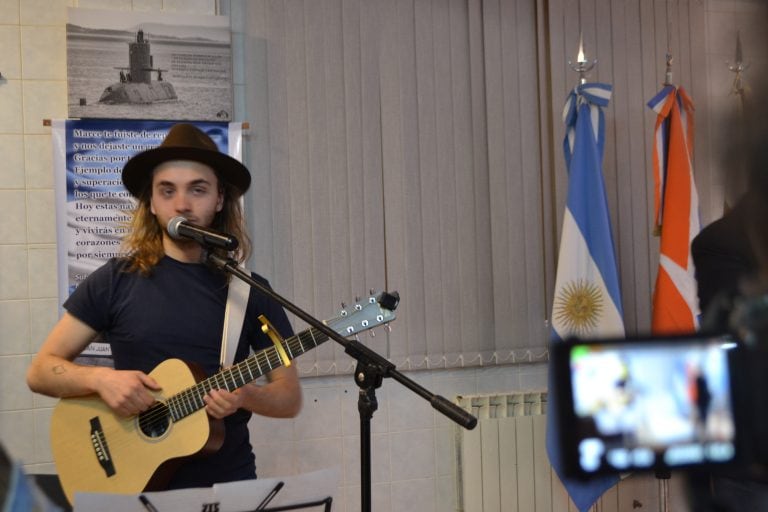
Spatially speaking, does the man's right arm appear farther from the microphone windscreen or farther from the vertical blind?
the vertical blind

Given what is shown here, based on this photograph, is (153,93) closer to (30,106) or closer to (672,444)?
(30,106)

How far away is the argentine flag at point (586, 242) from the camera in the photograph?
3432 mm

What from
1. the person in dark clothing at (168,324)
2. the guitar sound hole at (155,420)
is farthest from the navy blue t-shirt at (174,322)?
the guitar sound hole at (155,420)

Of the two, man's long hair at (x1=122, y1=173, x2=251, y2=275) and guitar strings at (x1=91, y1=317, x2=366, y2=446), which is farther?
man's long hair at (x1=122, y1=173, x2=251, y2=275)

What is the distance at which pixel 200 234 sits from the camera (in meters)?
2.00

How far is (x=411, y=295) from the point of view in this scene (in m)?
3.62

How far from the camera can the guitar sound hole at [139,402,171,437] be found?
220 cm

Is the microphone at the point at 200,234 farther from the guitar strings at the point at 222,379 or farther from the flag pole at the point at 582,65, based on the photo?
the flag pole at the point at 582,65

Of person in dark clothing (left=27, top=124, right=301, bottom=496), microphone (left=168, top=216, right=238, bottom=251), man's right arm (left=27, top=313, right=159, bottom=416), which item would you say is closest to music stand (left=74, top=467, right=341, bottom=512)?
person in dark clothing (left=27, top=124, right=301, bottom=496)

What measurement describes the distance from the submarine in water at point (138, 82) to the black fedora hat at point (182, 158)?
97 cm

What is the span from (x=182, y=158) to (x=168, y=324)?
51 cm

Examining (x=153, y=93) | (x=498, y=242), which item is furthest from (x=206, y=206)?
(x=498, y=242)

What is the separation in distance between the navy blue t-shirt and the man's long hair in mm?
34

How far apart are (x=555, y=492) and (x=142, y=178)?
2.39 m
